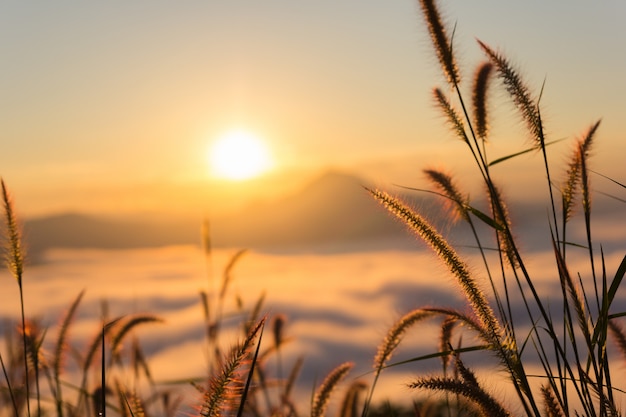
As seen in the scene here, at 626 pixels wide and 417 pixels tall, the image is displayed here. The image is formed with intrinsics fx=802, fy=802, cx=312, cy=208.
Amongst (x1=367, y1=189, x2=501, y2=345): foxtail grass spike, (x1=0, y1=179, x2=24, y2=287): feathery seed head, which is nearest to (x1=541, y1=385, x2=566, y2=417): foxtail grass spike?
(x1=367, y1=189, x2=501, y2=345): foxtail grass spike

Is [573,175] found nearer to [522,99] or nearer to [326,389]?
[522,99]

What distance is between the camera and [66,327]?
3744 millimetres

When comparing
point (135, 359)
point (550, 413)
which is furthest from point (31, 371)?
point (550, 413)

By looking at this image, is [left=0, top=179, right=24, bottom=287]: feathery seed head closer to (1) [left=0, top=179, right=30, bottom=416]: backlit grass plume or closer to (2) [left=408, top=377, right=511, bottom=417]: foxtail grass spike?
(1) [left=0, top=179, right=30, bottom=416]: backlit grass plume

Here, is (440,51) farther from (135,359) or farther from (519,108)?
(135,359)

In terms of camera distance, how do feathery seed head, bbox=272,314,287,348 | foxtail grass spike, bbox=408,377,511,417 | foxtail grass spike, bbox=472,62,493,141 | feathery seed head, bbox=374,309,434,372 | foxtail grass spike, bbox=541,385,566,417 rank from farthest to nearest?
1. feathery seed head, bbox=272,314,287,348
2. foxtail grass spike, bbox=472,62,493,141
3. feathery seed head, bbox=374,309,434,372
4. foxtail grass spike, bbox=541,385,566,417
5. foxtail grass spike, bbox=408,377,511,417

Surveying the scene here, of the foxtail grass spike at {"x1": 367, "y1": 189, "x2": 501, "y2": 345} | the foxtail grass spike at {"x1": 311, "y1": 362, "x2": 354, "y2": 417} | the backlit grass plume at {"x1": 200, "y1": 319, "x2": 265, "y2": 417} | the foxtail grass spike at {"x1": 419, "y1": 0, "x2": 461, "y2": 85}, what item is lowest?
the foxtail grass spike at {"x1": 311, "y1": 362, "x2": 354, "y2": 417}

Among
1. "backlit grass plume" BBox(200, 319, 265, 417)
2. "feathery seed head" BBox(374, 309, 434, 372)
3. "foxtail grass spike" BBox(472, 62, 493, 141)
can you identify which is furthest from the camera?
"foxtail grass spike" BBox(472, 62, 493, 141)

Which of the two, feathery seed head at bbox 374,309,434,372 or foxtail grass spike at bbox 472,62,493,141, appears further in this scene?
foxtail grass spike at bbox 472,62,493,141

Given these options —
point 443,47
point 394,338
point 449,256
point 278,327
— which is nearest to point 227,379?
point 449,256

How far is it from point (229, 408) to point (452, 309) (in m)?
1.13

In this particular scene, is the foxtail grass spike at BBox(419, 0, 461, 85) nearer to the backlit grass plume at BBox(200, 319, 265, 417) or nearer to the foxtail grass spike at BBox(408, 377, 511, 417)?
the foxtail grass spike at BBox(408, 377, 511, 417)

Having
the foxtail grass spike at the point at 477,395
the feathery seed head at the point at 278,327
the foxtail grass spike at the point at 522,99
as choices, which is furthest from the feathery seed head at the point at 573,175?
the feathery seed head at the point at 278,327

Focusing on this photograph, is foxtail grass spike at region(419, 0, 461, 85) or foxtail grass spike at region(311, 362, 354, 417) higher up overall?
foxtail grass spike at region(419, 0, 461, 85)
